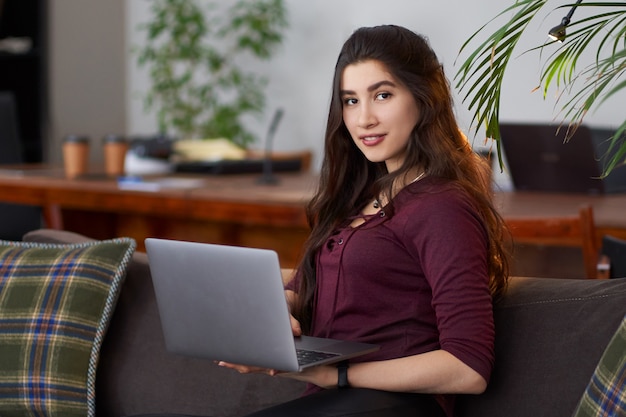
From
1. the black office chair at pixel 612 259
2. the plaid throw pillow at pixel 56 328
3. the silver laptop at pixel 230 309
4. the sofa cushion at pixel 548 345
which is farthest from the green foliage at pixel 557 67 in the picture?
the plaid throw pillow at pixel 56 328

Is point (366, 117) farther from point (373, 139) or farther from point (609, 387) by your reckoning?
point (609, 387)

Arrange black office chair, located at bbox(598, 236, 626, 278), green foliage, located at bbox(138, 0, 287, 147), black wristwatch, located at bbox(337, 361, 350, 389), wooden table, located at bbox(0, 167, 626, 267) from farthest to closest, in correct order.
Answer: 1. green foliage, located at bbox(138, 0, 287, 147)
2. wooden table, located at bbox(0, 167, 626, 267)
3. black office chair, located at bbox(598, 236, 626, 278)
4. black wristwatch, located at bbox(337, 361, 350, 389)

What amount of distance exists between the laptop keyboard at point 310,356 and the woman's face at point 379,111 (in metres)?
0.40

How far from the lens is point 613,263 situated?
2.53 meters

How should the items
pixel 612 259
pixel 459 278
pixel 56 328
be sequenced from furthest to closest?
pixel 612 259
pixel 56 328
pixel 459 278

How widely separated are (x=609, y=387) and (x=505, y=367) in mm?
334

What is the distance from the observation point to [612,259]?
8.30 ft

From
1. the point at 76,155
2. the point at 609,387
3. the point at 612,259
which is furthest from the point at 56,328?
the point at 76,155

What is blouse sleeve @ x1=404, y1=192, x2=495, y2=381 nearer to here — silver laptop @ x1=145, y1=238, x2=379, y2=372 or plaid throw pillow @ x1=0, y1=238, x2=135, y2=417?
silver laptop @ x1=145, y1=238, x2=379, y2=372

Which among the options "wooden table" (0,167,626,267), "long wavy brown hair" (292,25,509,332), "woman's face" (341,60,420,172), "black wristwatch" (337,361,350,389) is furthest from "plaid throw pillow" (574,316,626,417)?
"wooden table" (0,167,626,267)

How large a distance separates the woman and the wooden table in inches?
48.3

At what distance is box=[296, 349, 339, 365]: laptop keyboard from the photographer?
1690 millimetres

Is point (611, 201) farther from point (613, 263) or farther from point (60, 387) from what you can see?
point (60, 387)

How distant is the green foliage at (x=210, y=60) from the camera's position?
6.26m
